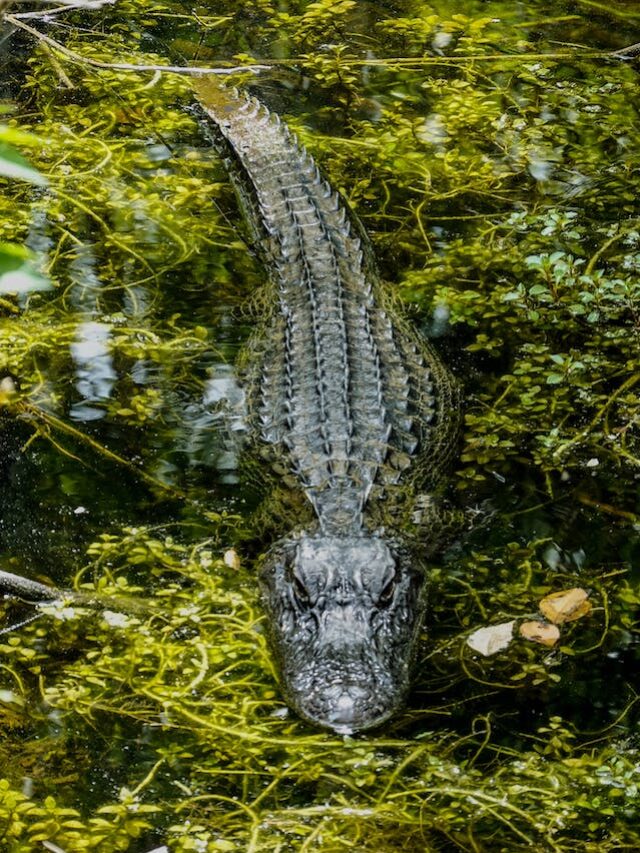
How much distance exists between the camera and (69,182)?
6.51m

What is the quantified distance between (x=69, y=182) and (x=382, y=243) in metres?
1.89

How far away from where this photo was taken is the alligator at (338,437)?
3.66 meters

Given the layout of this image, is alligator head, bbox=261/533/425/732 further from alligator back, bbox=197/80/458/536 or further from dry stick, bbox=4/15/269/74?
dry stick, bbox=4/15/269/74

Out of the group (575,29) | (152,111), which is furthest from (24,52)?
(575,29)

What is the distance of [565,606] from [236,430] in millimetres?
1689

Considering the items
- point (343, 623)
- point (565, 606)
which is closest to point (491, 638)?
point (565, 606)

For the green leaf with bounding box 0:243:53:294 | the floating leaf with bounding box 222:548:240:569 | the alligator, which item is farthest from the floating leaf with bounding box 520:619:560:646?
the green leaf with bounding box 0:243:53:294

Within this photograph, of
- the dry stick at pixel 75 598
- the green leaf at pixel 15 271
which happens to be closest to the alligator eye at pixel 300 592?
the dry stick at pixel 75 598

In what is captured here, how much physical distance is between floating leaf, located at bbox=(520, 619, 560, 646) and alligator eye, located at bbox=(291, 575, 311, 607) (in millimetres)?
770

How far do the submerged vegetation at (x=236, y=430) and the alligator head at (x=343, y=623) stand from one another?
0.38 feet

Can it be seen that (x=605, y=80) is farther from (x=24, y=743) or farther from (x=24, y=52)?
(x=24, y=743)

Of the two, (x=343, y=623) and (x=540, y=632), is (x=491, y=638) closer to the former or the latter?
(x=540, y=632)

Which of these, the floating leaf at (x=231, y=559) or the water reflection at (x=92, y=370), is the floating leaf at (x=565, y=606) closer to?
the floating leaf at (x=231, y=559)

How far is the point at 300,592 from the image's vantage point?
154 inches
